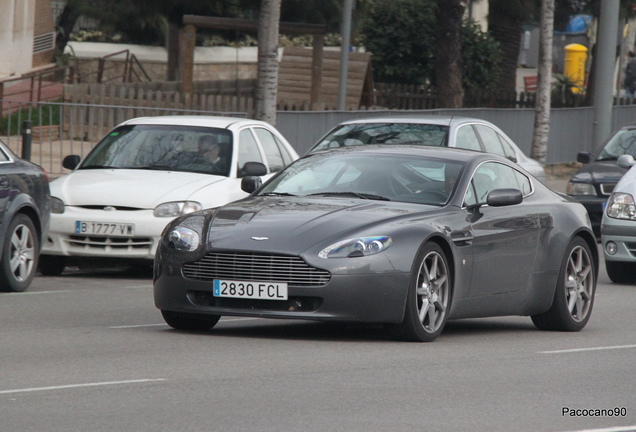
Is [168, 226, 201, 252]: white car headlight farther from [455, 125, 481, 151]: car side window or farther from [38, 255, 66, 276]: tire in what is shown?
[455, 125, 481, 151]: car side window

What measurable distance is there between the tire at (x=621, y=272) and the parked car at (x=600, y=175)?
3.60 metres

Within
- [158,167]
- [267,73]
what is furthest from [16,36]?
[158,167]

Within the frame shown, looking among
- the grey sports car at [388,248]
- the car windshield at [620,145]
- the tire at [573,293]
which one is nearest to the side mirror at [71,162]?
the grey sports car at [388,248]

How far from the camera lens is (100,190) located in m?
13.4

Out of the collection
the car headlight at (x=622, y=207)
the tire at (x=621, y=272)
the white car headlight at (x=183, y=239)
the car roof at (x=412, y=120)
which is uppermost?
the car roof at (x=412, y=120)

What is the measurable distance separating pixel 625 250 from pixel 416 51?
2432 centimetres

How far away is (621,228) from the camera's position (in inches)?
565

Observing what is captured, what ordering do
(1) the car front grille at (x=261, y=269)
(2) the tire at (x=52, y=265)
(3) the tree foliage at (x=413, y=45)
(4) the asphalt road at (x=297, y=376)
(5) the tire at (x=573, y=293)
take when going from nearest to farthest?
(4) the asphalt road at (x=297, y=376)
(1) the car front grille at (x=261, y=269)
(5) the tire at (x=573, y=293)
(2) the tire at (x=52, y=265)
(3) the tree foliage at (x=413, y=45)

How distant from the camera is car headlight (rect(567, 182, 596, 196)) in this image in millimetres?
18641

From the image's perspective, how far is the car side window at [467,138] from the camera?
16094mm

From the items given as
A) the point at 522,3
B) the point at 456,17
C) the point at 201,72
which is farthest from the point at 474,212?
the point at 201,72

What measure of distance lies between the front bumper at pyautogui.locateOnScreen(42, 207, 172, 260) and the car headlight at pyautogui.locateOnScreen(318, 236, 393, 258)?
4.68m

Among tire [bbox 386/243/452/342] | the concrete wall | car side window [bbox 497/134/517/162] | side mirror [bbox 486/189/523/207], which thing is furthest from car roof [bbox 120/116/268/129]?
the concrete wall

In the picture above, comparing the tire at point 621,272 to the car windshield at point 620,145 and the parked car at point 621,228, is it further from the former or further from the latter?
the car windshield at point 620,145
